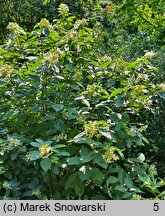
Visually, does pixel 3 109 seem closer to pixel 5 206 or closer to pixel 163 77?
pixel 5 206

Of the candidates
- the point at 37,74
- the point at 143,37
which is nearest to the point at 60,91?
the point at 37,74

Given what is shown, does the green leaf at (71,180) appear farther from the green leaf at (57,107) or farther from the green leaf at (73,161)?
the green leaf at (57,107)

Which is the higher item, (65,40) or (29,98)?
(65,40)

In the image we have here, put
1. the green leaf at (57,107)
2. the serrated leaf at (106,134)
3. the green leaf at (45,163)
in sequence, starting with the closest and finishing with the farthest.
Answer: the green leaf at (45,163), the serrated leaf at (106,134), the green leaf at (57,107)

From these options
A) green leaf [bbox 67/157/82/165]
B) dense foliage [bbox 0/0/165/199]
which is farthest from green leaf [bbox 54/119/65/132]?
green leaf [bbox 67/157/82/165]

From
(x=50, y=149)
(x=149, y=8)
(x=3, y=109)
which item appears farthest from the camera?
(x=149, y=8)

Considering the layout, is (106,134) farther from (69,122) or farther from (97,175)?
(69,122)

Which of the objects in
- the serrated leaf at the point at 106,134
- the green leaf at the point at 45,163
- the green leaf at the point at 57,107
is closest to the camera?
the green leaf at the point at 45,163

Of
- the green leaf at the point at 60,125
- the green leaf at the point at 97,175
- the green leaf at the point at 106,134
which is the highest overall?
the green leaf at the point at 106,134

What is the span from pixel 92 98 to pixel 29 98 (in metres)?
0.39

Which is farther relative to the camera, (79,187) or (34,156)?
(79,187)

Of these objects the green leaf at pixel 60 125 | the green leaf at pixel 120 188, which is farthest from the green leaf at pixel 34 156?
the green leaf at pixel 120 188

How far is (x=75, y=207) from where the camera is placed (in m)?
1.92

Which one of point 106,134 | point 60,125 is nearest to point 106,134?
point 106,134
